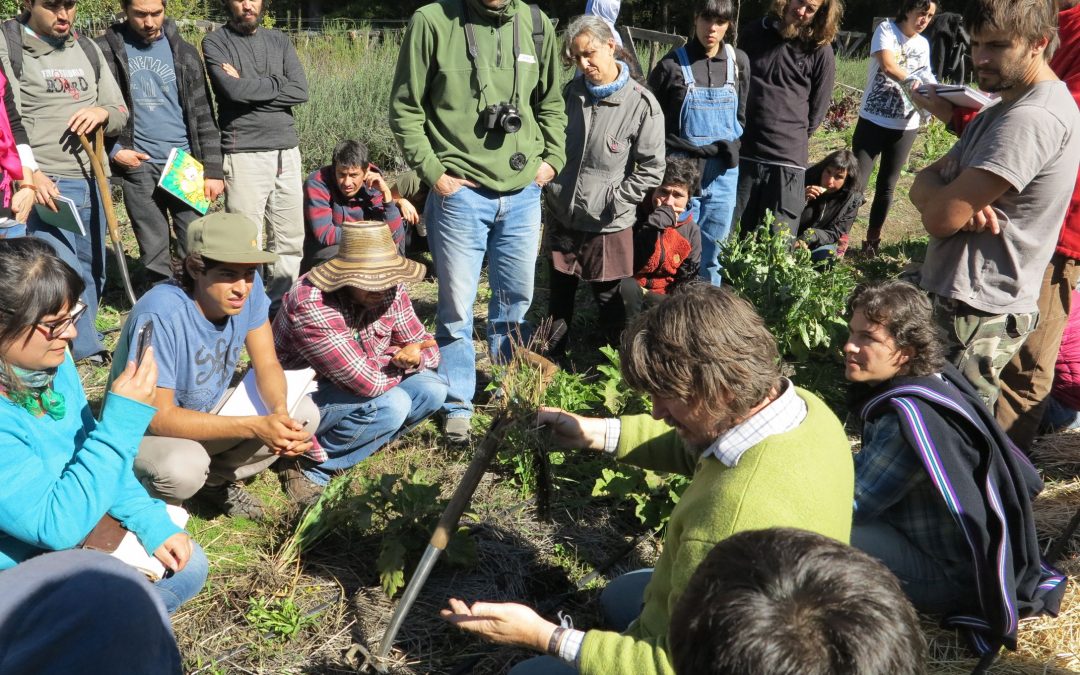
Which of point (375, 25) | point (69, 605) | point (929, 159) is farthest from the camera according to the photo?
point (375, 25)

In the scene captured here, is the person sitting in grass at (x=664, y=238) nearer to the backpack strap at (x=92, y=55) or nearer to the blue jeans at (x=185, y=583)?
the blue jeans at (x=185, y=583)

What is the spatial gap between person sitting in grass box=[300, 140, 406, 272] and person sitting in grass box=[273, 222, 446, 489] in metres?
1.66

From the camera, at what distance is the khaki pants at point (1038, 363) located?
3.70 m

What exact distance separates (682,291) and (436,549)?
1191 mm

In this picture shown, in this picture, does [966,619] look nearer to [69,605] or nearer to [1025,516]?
[1025,516]

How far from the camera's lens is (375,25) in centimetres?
2345

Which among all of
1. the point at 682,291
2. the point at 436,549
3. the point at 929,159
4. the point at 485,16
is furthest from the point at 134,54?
the point at 929,159

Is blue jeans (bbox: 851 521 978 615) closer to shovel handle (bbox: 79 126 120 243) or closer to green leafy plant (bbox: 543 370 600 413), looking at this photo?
green leafy plant (bbox: 543 370 600 413)

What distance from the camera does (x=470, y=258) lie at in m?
4.45

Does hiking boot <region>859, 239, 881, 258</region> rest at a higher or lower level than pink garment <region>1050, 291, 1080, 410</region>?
lower

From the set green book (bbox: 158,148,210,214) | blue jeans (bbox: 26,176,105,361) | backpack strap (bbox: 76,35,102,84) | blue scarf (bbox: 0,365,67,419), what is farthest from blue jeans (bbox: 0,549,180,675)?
backpack strap (bbox: 76,35,102,84)

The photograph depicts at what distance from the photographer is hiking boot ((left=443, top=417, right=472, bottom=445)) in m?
4.30

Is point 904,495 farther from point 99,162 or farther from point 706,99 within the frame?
point 99,162

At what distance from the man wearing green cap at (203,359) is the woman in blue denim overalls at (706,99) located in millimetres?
3226
